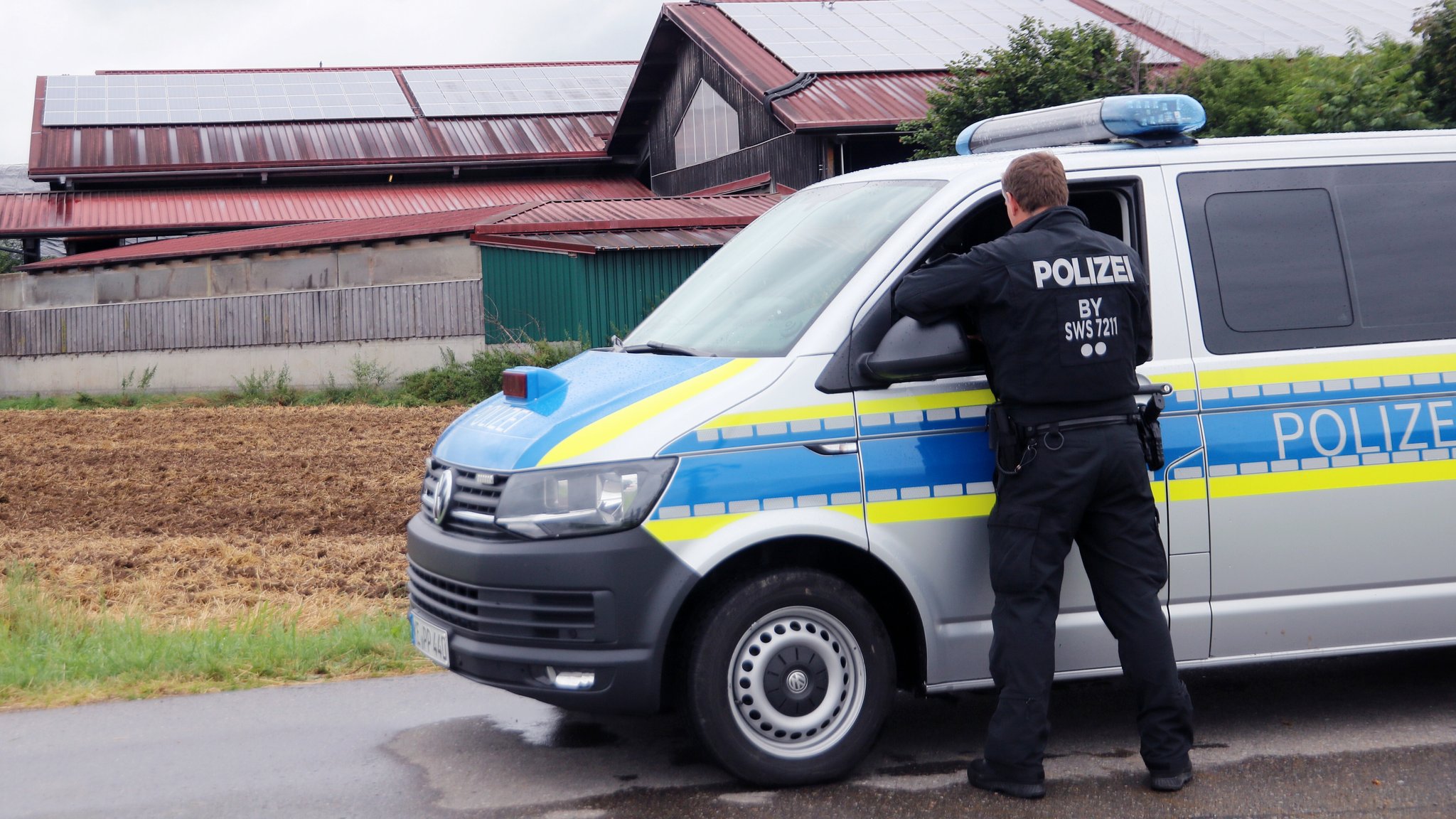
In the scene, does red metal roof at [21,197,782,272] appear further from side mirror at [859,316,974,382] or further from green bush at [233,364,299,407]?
side mirror at [859,316,974,382]

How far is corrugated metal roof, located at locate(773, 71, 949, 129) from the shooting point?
24141mm

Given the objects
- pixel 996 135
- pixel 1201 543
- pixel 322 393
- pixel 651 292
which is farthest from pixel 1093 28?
pixel 1201 543

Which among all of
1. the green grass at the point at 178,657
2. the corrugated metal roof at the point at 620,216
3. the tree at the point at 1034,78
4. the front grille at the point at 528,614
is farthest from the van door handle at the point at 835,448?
the corrugated metal roof at the point at 620,216

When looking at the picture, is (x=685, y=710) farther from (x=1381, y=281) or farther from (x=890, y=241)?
(x=1381, y=281)

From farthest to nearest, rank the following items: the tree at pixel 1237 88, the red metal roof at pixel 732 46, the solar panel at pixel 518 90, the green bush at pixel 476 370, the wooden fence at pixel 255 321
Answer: the solar panel at pixel 518 90
the red metal roof at pixel 732 46
the wooden fence at pixel 255 321
the green bush at pixel 476 370
the tree at pixel 1237 88

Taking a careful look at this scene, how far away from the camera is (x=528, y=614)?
169 inches

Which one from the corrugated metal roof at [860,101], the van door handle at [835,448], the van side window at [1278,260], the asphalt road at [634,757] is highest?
the corrugated metal roof at [860,101]

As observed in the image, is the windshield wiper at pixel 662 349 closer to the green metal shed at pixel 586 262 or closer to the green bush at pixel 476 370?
the green bush at pixel 476 370

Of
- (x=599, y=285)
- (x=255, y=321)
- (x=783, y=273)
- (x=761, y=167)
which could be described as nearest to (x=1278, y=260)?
(x=783, y=273)

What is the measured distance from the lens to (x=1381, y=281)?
4895 mm

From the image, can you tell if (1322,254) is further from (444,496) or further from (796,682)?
(444,496)

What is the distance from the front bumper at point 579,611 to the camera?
420 cm

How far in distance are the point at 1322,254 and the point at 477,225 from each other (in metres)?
19.1

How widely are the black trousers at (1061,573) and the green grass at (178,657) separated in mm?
2984
